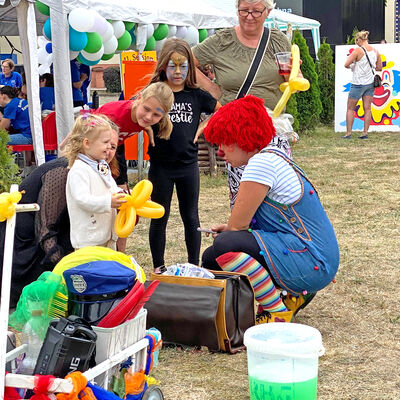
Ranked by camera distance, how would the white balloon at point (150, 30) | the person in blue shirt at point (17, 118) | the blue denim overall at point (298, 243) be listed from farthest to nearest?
the white balloon at point (150, 30)
the person in blue shirt at point (17, 118)
the blue denim overall at point (298, 243)

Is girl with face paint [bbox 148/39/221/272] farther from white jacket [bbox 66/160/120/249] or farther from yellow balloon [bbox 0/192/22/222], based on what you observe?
yellow balloon [bbox 0/192/22/222]

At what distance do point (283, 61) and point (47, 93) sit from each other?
4.97 metres

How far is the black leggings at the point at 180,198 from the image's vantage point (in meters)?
4.61

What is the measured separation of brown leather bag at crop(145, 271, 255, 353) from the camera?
3.53m

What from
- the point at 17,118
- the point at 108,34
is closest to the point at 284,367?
the point at 108,34

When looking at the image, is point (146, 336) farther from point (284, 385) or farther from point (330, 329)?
point (330, 329)

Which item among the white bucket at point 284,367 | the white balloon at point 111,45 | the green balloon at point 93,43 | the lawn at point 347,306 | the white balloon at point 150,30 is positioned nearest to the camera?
the white bucket at point 284,367

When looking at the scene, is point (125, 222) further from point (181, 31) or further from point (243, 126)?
point (181, 31)

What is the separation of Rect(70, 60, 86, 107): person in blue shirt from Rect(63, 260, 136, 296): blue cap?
7.79 meters

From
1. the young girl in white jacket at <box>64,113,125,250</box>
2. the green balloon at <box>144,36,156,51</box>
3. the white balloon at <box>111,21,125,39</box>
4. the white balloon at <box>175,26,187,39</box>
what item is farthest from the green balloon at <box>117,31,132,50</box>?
the young girl in white jacket at <box>64,113,125,250</box>

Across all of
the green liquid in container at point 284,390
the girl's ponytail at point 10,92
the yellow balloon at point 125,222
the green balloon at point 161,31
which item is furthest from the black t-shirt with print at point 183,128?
the green balloon at point 161,31

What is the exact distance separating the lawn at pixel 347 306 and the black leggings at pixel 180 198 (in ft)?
1.55

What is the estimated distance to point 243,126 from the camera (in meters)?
3.62

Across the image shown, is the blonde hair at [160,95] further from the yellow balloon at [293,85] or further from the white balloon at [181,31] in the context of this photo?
the white balloon at [181,31]
